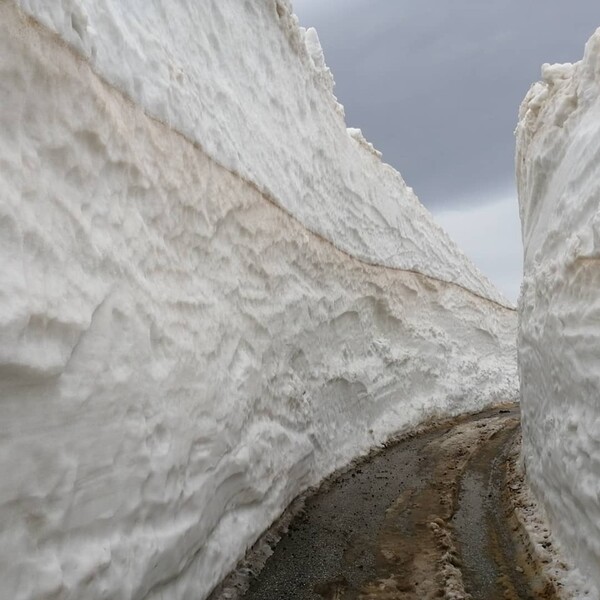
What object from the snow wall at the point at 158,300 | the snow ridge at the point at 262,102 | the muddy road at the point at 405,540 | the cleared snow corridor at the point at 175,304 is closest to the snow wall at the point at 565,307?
the cleared snow corridor at the point at 175,304

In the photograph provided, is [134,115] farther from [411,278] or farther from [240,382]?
[411,278]

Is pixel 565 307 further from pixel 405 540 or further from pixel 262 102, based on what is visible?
pixel 262 102

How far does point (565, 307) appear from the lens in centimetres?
497

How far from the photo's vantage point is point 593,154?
185 inches

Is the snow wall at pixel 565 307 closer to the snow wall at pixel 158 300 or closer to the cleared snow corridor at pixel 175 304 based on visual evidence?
Result: the cleared snow corridor at pixel 175 304

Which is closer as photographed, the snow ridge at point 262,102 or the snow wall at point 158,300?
the snow wall at point 158,300

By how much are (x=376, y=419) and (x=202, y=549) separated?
214 inches

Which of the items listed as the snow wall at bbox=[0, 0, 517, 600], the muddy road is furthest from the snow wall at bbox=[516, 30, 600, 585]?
the snow wall at bbox=[0, 0, 517, 600]

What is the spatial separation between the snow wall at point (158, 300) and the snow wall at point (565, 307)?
7.77ft

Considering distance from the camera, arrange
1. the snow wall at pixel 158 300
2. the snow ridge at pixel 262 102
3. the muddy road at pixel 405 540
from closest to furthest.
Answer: the snow wall at pixel 158 300 < the snow ridge at pixel 262 102 < the muddy road at pixel 405 540

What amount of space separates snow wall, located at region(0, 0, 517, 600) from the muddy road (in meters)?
0.37

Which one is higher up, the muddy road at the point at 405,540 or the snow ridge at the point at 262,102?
the snow ridge at the point at 262,102

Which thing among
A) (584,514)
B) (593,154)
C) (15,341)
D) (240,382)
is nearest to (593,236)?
(593,154)

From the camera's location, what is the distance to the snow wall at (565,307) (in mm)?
4250
